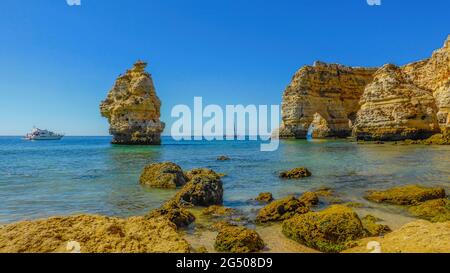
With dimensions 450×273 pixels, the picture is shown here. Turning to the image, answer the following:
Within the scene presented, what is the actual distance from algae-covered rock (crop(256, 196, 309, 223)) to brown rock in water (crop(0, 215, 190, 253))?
12.7 feet

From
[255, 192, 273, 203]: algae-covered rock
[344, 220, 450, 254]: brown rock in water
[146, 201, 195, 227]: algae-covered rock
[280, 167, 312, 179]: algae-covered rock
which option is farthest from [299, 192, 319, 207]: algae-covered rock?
[280, 167, 312, 179]: algae-covered rock

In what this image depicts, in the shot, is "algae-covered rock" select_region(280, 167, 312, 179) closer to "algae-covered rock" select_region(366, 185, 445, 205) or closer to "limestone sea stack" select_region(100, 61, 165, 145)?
"algae-covered rock" select_region(366, 185, 445, 205)

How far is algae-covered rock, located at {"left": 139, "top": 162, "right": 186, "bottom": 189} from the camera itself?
44.8ft

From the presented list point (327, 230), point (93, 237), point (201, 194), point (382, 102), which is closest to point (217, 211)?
point (201, 194)

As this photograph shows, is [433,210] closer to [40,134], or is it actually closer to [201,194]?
[201,194]

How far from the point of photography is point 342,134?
78.2 m

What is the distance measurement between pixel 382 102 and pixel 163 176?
44.2m

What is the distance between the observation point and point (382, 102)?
48.2m

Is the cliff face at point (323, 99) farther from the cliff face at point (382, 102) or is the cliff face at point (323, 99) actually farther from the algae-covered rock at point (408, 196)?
the algae-covered rock at point (408, 196)

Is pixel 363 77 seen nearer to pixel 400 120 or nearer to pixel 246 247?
pixel 400 120

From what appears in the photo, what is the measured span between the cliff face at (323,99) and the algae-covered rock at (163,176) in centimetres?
6010

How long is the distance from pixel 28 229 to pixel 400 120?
50.4 m

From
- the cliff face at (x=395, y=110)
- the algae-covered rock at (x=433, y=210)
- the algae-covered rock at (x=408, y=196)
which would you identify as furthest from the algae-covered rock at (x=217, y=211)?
the cliff face at (x=395, y=110)

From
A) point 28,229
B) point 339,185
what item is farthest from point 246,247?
point 339,185
